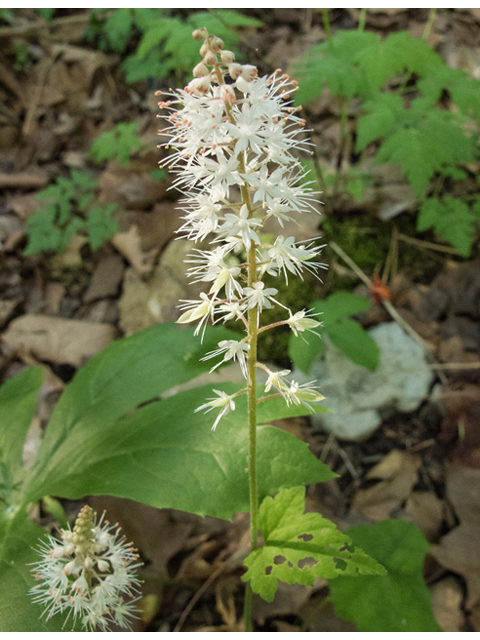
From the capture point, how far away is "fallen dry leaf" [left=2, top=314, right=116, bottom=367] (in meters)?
3.14

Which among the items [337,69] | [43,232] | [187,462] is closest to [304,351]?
[187,462]

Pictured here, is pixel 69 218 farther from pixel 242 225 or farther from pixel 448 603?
pixel 448 603

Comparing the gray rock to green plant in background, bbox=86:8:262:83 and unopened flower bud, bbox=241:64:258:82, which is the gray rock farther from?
green plant in background, bbox=86:8:262:83

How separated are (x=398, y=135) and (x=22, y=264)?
9.99ft

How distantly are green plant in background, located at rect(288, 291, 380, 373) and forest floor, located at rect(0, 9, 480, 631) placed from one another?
0.42 metres

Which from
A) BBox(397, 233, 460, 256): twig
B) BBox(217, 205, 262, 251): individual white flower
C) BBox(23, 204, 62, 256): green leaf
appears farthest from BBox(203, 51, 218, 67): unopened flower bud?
BBox(23, 204, 62, 256): green leaf

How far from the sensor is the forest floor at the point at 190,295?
2.16 metres

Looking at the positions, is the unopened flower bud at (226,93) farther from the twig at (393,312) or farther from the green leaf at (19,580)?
the twig at (393,312)

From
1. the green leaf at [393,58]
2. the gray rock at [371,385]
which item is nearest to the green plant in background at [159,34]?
the green leaf at [393,58]

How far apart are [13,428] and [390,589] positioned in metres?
1.84

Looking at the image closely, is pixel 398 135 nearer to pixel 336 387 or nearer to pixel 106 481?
pixel 336 387

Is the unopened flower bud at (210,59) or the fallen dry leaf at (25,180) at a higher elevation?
the unopened flower bud at (210,59)

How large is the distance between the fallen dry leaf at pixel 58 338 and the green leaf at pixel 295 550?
6.39ft
